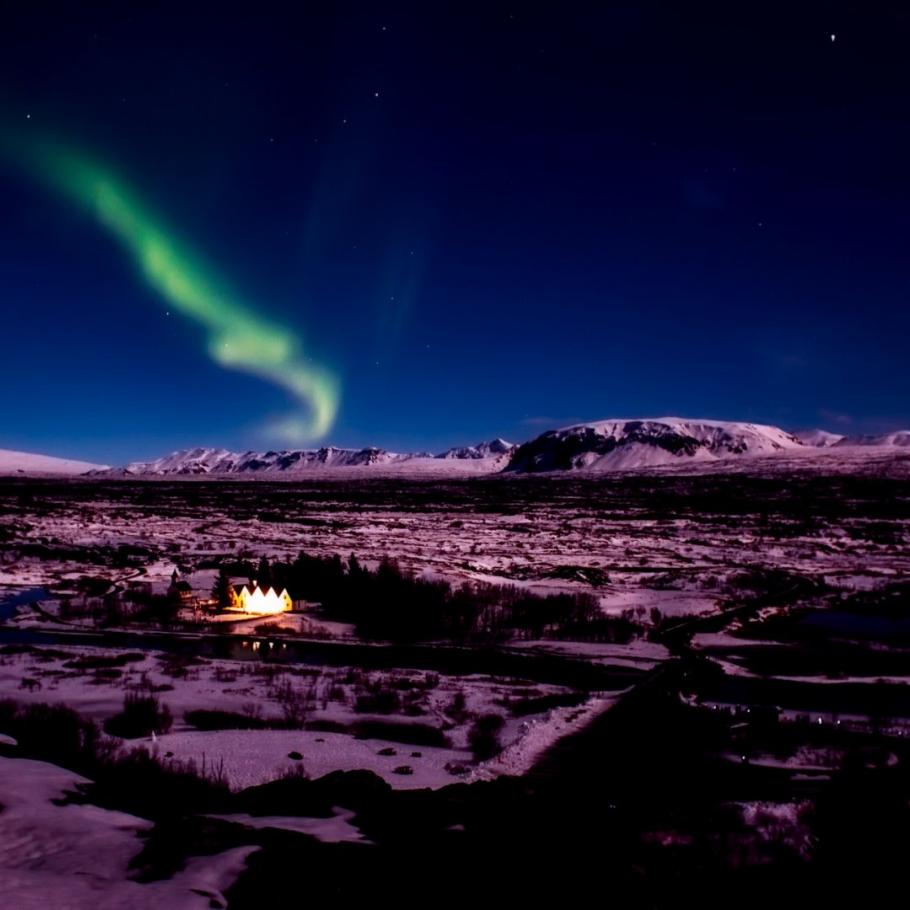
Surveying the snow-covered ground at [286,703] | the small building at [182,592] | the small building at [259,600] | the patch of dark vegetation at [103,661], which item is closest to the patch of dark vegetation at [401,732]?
the snow-covered ground at [286,703]

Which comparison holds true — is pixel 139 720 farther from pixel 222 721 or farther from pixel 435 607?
pixel 435 607

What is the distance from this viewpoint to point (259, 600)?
24172mm

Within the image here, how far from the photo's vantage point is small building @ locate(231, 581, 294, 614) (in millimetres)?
24094

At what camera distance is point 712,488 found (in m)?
125

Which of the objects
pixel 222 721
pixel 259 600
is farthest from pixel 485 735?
pixel 259 600

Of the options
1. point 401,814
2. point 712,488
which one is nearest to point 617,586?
point 401,814

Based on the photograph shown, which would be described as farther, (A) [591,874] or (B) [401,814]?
(B) [401,814]

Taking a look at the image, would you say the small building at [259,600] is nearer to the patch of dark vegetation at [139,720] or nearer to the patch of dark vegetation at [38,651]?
the patch of dark vegetation at [38,651]

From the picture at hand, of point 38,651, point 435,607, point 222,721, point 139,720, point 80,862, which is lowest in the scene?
point 38,651

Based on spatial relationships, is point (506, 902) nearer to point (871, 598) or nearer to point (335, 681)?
point (335, 681)

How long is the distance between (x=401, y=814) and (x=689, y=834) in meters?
2.75

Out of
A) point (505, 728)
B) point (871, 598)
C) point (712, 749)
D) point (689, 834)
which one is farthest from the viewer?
point (871, 598)

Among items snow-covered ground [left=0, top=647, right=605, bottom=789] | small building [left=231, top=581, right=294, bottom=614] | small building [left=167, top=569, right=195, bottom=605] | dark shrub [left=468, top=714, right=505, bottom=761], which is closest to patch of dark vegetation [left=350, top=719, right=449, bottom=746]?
snow-covered ground [left=0, top=647, right=605, bottom=789]

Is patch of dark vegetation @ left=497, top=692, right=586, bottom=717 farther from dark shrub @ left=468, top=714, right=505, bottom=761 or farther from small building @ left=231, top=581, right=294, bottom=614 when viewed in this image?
small building @ left=231, top=581, right=294, bottom=614
